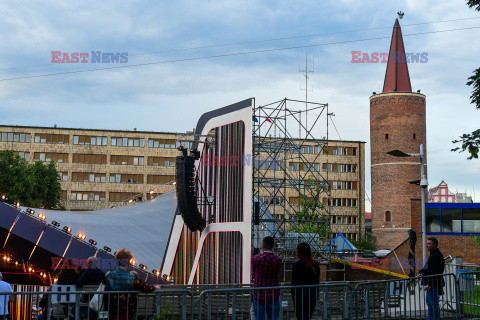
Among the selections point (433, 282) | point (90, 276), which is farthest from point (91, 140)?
point (433, 282)

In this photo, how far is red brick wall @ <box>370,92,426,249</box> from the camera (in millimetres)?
64312

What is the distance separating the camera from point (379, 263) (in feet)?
129

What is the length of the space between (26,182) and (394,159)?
125 feet

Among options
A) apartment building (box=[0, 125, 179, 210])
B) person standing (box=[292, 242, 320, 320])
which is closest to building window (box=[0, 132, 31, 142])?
apartment building (box=[0, 125, 179, 210])

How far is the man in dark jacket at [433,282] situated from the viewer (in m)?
10.9

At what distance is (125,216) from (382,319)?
2452 cm

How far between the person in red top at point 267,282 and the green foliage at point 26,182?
46.1 metres

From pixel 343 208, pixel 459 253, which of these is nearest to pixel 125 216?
pixel 459 253

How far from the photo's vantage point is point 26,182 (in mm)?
53344

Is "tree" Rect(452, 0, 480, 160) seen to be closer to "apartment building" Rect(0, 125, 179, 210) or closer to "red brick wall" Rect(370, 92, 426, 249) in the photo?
"red brick wall" Rect(370, 92, 426, 249)

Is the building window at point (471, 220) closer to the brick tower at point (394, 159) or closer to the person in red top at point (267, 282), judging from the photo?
the brick tower at point (394, 159)

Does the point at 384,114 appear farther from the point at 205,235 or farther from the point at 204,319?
the point at 204,319

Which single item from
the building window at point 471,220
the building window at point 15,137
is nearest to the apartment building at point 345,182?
the building window at point 15,137

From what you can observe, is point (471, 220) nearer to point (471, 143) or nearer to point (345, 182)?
point (471, 143)
